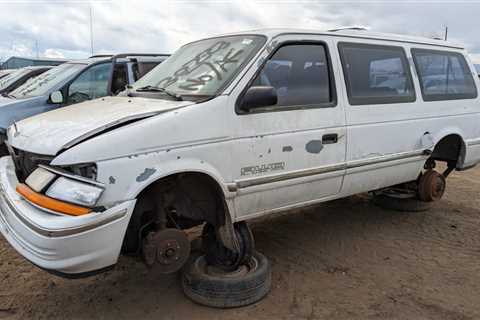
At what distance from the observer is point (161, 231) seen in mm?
2959

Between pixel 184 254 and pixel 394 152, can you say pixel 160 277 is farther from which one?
pixel 394 152

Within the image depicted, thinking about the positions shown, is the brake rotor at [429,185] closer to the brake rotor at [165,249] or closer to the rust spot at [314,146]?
the rust spot at [314,146]

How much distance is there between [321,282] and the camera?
3.69m

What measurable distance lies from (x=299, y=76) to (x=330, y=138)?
1.93 ft

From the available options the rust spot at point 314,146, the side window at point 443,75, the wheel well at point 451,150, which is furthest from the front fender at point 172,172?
the wheel well at point 451,150

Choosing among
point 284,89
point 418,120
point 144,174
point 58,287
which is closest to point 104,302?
point 58,287

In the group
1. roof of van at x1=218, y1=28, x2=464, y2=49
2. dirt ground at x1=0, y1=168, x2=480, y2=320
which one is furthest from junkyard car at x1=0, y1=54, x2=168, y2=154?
roof of van at x1=218, y1=28, x2=464, y2=49

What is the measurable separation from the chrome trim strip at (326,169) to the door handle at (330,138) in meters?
0.21

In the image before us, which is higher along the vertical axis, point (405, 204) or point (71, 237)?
point (71, 237)

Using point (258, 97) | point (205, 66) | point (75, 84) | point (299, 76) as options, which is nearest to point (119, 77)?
point (75, 84)

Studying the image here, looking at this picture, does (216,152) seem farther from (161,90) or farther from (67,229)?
(67,229)

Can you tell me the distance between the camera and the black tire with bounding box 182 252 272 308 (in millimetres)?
3309

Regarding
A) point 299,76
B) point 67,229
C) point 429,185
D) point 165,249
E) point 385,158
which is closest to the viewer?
point 67,229

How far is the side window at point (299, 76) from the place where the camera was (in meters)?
3.49
